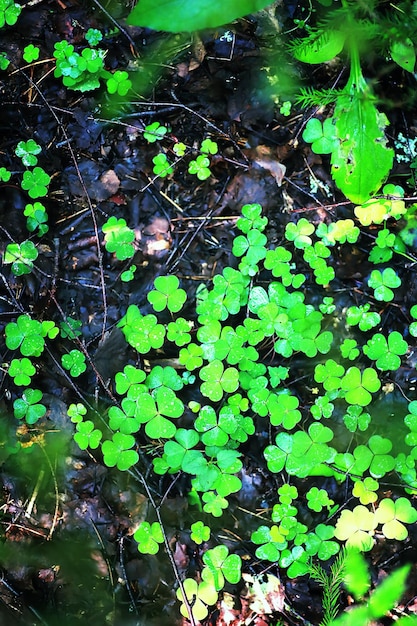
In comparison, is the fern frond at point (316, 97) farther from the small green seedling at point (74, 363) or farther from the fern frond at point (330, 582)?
the fern frond at point (330, 582)

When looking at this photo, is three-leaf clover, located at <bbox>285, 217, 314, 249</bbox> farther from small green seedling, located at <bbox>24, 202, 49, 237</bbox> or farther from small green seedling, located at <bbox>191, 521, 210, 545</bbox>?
small green seedling, located at <bbox>191, 521, 210, 545</bbox>

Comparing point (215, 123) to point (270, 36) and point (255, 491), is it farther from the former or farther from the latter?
point (255, 491)

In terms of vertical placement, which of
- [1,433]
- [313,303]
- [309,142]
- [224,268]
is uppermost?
[309,142]

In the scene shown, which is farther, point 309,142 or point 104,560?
point 309,142

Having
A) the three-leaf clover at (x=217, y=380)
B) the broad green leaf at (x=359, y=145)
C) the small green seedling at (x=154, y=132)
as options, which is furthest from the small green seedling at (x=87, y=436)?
the broad green leaf at (x=359, y=145)

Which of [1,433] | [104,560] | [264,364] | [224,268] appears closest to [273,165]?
[224,268]

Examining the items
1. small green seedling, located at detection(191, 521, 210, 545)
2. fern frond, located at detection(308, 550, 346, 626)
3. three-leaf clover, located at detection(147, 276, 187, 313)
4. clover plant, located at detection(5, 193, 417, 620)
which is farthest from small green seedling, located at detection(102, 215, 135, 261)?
fern frond, located at detection(308, 550, 346, 626)

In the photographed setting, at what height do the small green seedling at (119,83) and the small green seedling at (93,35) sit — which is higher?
the small green seedling at (93,35)
